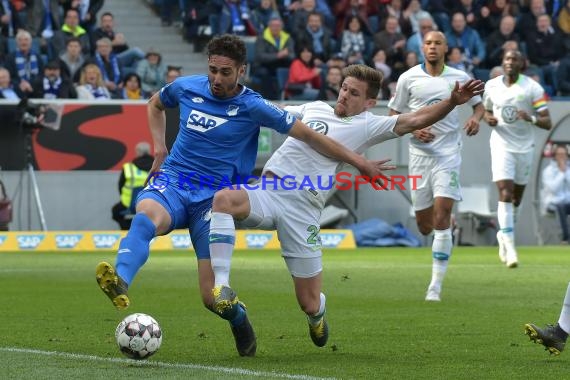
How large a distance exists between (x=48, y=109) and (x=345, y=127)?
48.4 ft

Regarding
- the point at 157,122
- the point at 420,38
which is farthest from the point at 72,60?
the point at 157,122

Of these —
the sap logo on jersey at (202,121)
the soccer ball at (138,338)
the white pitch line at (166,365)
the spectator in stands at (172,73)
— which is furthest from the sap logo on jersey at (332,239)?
the soccer ball at (138,338)

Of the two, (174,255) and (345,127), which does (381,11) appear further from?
(345,127)

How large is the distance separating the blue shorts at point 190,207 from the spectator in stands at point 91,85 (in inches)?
602

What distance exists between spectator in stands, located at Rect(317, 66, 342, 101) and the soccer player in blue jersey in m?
15.8

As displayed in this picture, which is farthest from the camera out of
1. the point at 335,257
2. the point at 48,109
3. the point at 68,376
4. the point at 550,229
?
the point at 550,229

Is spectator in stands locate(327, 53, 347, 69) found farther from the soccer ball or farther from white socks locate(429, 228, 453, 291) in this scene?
the soccer ball

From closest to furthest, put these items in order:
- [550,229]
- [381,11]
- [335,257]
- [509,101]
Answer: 1. [509,101]
2. [335,257]
3. [550,229]
4. [381,11]

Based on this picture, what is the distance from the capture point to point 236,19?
87.5 feet

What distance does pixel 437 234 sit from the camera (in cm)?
1350

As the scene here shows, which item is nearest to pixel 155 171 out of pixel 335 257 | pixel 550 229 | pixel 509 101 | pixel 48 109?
pixel 509 101

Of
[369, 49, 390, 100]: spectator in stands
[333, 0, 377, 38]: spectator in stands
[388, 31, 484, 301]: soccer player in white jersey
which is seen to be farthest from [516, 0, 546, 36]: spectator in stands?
[388, 31, 484, 301]: soccer player in white jersey

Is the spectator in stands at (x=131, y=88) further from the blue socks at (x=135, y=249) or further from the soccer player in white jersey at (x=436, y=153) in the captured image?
the blue socks at (x=135, y=249)

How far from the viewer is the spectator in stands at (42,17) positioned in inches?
986
